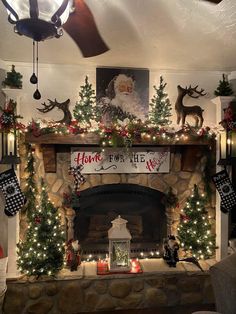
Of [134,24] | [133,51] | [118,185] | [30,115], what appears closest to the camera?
[134,24]

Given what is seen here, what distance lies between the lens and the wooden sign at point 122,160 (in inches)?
114

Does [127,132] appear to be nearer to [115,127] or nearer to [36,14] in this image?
[115,127]

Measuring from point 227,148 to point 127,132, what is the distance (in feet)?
3.74

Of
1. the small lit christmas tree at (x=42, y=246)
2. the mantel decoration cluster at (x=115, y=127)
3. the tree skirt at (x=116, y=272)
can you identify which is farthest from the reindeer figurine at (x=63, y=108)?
the tree skirt at (x=116, y=272)

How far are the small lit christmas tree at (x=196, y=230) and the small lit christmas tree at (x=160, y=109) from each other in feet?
2.96

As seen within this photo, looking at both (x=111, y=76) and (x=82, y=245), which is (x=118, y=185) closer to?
(x=82, y=245)

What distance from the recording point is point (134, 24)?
6.30ft

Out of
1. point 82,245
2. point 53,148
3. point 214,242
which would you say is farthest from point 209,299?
point 53,148

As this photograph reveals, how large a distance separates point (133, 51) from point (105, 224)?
195 centimetres

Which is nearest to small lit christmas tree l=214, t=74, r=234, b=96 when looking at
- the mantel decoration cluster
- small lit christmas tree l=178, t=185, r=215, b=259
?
the mantel decoration cluster

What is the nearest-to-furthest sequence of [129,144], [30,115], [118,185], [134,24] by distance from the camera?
1. [134,24]
2. [129,144]
3. [30,115]
4. [118,185]

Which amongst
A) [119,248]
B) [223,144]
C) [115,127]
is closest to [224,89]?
[223,144]

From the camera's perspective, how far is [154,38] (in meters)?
2.16

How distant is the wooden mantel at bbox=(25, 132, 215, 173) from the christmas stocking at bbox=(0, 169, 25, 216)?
14.3 inches
